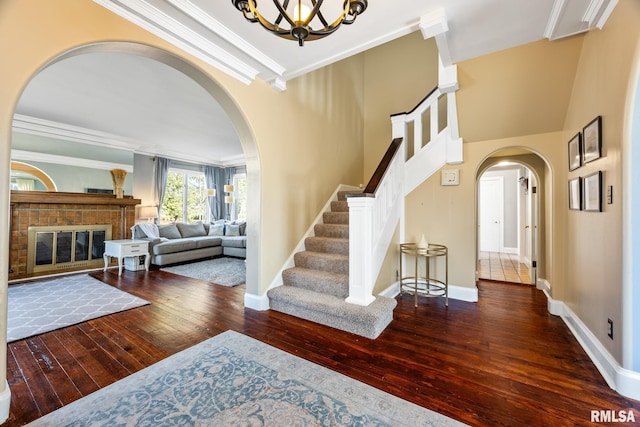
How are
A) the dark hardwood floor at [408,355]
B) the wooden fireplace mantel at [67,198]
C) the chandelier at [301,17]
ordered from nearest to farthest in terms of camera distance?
1. the chandelier at [301,17]
2. the dark hardwood floor at [408,355]
3. the wooden fireplace mantel at [67,198]

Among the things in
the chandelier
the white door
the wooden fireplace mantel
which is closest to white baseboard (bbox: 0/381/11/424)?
the chandelier

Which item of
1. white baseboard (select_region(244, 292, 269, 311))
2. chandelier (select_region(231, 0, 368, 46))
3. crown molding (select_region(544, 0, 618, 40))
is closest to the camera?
chandelier (select_region(231, 0, 368, 46))

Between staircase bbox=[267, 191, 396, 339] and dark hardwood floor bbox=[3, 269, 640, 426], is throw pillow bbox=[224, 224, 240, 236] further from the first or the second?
staircase bbox=[267, 191, 396, 339]

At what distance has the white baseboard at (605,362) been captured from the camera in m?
1.57

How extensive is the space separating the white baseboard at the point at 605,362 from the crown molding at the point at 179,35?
3.71 meters

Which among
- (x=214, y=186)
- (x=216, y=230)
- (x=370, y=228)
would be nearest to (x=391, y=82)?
(x=370, y=228)

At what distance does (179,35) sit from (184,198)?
659 centimetres

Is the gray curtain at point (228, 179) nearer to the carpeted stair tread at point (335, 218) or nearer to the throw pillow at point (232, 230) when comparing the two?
the throw pillow at point (232, 230)

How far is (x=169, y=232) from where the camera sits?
6.15 m

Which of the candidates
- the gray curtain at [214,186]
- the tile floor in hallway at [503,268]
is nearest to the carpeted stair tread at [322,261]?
the tile floor in hallway at [503,268]

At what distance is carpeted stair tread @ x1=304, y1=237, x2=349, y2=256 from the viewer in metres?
3.29

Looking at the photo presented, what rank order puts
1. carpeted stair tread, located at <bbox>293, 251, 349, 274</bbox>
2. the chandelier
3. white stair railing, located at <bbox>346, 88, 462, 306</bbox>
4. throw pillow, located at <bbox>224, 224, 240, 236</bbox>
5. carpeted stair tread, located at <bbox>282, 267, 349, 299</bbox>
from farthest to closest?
throw pillow, located at <bbox>224, 224, 240, 236</bbox>, carpeted stair tread, located at <bbox>293, 251, 349, 274</bbox>, carpeted stair tread, located at <bbox>282, 267, 349, 299</bbox>, white stair railing, located at <bbox>346, 88, 462, 306</bbox>, the chandelier

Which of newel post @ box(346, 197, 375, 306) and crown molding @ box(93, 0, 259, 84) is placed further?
newel post @ box(346, 197, 375, 306)

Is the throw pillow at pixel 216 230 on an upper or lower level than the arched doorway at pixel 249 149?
lower
